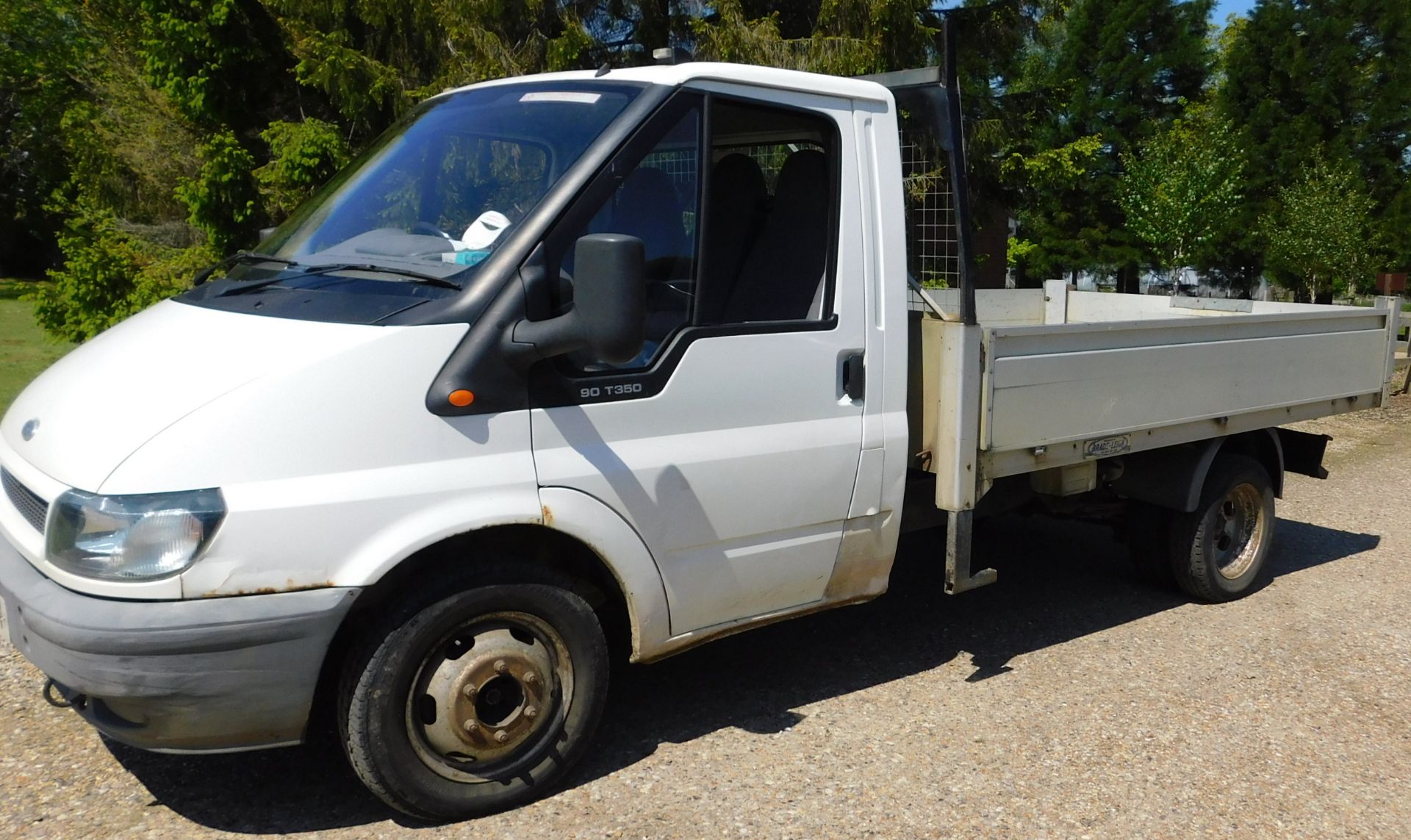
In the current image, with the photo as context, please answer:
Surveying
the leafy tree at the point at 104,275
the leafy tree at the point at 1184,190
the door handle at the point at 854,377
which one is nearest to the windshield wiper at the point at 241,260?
the door handle at the point at 854,377

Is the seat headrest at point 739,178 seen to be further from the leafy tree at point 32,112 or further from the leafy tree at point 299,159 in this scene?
the leafy tree at point 32,112

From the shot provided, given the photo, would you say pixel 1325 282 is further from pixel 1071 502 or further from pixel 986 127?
pixel 1071 502

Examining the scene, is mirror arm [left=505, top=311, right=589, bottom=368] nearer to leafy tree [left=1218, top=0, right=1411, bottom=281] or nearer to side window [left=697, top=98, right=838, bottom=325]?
side window [left=697, top=98, right=838, bottom=325]

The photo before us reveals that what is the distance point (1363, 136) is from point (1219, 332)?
35.7m

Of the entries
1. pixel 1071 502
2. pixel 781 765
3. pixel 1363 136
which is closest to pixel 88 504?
pixel 781 765

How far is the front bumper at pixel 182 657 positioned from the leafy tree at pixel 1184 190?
3635 centimetres

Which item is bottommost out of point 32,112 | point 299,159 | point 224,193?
point 224,193

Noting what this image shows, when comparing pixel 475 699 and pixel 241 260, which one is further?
pixel 241 260

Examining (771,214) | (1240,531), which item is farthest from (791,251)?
(1240,531)

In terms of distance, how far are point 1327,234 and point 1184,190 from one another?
30.1 ft

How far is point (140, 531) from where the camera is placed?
3.12 meters

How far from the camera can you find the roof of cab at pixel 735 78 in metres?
4.06

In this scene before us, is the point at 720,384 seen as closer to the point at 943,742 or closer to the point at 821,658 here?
the point at 943,742

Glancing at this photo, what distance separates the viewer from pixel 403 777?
360cm
